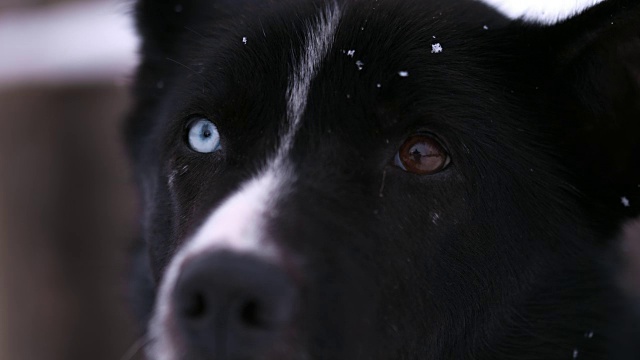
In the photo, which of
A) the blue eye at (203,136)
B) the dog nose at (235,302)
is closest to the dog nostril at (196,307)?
the dog nose at (235,302)

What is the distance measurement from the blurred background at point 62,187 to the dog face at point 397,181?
2.36 meters

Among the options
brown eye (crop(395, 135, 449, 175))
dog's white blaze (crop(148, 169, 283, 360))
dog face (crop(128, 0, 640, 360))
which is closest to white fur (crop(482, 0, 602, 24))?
dog face (crop(128, 0, 640, 360))

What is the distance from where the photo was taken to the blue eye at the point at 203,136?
236cm

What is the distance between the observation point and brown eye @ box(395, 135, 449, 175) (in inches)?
86.2

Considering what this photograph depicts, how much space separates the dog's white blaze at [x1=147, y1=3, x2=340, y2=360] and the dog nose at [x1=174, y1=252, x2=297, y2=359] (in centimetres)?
4

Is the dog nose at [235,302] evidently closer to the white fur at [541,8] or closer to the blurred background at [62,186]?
the white fur at [541,8]

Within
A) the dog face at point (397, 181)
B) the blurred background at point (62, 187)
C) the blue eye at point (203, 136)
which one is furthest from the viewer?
the blurred background at point (62, 187)

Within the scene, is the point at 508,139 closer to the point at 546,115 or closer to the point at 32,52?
the point at 546,115

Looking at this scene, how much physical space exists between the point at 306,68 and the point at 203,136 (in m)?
0.38

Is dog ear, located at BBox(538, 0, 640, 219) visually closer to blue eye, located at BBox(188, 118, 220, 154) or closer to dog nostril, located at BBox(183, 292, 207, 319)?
blue eye, located at BBox(188, 118, 220, 154)

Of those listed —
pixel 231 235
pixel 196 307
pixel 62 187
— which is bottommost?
pixel 196 307

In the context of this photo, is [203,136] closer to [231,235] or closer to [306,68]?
[306,68]

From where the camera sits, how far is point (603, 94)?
93.3 inches

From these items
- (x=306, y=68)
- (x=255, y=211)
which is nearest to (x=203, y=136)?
(x=306, y=68)
